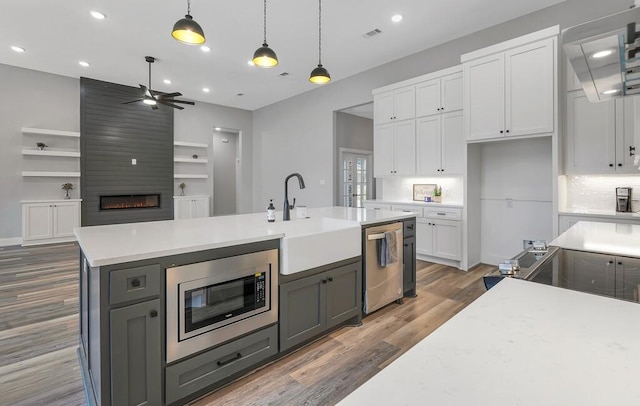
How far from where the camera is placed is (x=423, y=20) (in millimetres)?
4176

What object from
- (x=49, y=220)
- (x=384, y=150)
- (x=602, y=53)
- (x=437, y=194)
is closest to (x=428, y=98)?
(x=384, y=150)

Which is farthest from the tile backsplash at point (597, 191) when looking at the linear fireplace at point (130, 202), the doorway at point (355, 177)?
the linear fireplace at point (130, 202)

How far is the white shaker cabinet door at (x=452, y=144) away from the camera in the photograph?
14.6ft

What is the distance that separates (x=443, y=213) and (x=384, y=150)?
61.2 inches

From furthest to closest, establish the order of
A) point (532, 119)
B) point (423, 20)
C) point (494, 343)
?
point (423, 20) → point (532, 119) → point (494, 343)

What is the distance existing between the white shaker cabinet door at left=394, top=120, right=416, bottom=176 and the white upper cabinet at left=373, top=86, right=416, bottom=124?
147 mm

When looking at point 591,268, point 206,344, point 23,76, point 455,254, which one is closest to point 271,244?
point 206,344

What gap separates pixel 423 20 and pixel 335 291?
3.84m

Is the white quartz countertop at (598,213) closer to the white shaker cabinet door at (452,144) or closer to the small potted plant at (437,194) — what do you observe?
the white shaker cabinet door at (452,144)

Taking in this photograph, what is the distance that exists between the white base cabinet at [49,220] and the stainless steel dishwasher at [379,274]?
636cm

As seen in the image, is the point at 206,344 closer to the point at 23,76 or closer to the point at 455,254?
the point at 455,254

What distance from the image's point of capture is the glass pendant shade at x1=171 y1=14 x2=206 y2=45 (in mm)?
2553

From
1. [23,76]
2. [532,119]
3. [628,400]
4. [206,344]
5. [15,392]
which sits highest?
[23,76]

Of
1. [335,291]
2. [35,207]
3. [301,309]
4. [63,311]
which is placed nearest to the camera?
[301,309]
